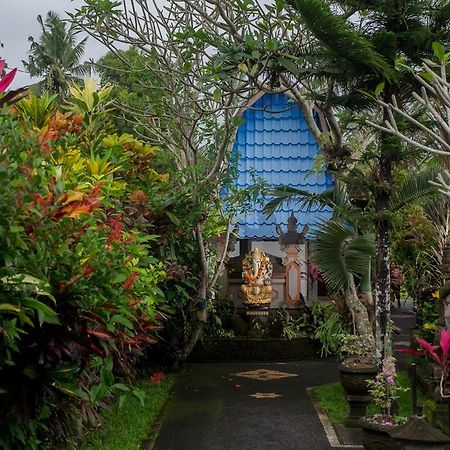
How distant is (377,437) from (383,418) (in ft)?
0.81

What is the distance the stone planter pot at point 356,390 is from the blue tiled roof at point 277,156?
580cm

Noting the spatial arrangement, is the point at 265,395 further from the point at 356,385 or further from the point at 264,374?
the point at 356,385

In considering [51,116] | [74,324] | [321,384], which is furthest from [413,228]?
[74,324]

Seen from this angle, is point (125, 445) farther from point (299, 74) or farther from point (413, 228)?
point (413, 228)

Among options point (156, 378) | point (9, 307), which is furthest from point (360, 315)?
point (9, 307)

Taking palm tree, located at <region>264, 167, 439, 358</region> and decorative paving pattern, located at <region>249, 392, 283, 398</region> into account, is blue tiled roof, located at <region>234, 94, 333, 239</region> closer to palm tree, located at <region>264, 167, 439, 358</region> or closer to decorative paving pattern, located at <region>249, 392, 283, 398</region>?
palm tree, located at <region>264, 167, 439, 358</region>

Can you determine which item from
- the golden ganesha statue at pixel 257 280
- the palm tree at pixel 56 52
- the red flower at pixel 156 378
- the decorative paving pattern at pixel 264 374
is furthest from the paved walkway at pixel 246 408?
the palm tree at pixel 56 52

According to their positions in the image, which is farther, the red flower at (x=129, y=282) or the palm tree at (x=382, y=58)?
the palm tree at (x=382, y=58)

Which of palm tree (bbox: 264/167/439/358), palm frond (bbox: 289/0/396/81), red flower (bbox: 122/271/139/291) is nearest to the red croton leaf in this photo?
red flower (bbox: 122/271/139/291)

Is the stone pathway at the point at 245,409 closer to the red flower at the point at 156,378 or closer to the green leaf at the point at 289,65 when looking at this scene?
the red flower at the point at 156,378

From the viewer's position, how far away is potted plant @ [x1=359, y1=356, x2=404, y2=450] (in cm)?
554

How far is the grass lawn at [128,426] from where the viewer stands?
250 inches

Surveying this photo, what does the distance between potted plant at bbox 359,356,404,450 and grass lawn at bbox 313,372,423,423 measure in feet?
3.74

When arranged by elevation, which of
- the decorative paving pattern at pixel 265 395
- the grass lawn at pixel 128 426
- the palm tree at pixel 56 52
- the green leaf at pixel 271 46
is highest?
the palm tree at pixel 56 52
